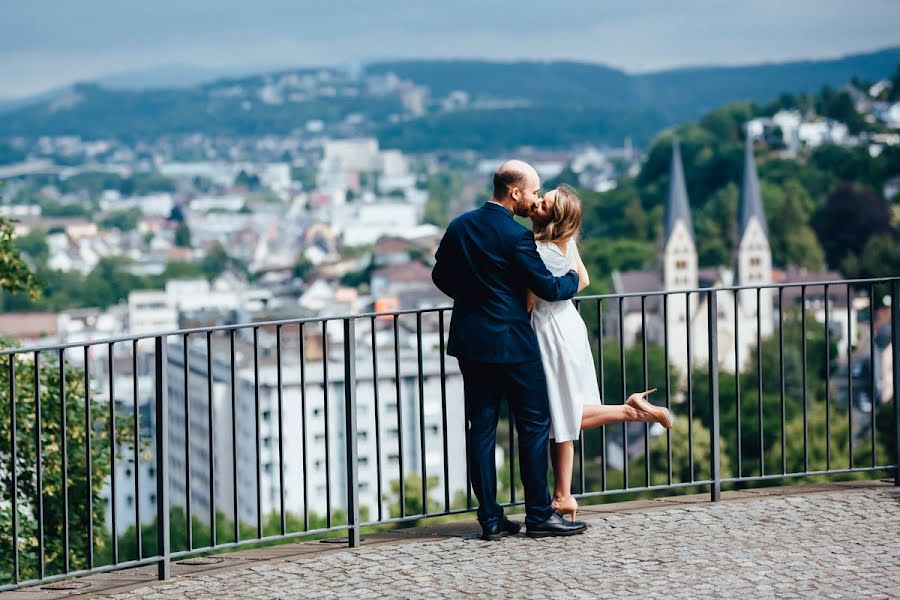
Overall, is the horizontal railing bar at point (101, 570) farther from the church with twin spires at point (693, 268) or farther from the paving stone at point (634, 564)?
the church with twin spires at point (693, 268)

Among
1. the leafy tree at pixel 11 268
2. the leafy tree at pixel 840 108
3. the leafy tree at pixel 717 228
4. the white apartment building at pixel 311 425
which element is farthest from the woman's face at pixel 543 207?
the leafy tree at pixel 840 108

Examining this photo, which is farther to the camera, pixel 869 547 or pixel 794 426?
pixel 794 426

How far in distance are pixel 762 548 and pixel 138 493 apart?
246 centimetres

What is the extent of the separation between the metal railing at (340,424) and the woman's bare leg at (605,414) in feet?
0.56

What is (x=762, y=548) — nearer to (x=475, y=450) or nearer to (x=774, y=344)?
(x=475, y=450)

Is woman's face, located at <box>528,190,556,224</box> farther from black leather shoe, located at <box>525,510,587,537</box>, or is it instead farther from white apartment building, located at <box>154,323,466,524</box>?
white apartment building, located at <box>154,323,466,524</box>

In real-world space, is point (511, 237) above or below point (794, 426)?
above

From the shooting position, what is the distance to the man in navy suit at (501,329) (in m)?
6.46

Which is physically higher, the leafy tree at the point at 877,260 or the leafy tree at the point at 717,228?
the leafy tree at the point at 717,228

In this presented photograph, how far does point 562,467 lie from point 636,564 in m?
0.72

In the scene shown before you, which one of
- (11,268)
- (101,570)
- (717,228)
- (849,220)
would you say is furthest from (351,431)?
(717,228)

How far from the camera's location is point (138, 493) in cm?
631

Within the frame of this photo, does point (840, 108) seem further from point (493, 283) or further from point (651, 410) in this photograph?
point (493, 283)

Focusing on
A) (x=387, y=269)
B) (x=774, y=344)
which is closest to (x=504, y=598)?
(x=774, y=344)
